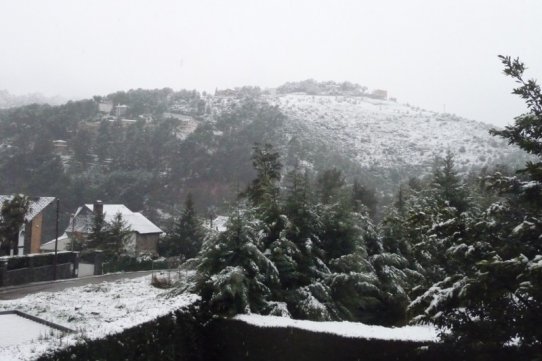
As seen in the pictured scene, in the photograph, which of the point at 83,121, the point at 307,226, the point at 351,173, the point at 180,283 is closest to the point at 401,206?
the point at 307,226

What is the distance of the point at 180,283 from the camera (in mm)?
13430

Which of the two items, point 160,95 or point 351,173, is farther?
point 160,95

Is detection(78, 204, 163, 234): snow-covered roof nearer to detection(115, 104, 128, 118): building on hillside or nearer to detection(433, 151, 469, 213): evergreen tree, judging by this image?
detection(433, 151, 469, 213): evergreen tree

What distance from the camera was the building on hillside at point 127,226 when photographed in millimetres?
49844

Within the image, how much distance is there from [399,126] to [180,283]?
125 m

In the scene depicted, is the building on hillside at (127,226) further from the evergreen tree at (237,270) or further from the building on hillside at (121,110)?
the building on hillside at (121,110)

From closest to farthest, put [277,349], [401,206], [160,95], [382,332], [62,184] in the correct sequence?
1. [382,332]
2. [277,349]
3. [401,206]
4. [62,184]
5. [160,95]

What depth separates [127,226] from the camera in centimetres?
5038

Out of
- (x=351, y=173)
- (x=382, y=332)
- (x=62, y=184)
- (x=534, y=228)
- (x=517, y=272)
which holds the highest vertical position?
(x=534, y=228)

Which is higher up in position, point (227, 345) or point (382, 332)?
point (382, 332)

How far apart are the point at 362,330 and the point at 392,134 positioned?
117 meters

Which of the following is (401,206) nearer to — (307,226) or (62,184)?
(307,226)

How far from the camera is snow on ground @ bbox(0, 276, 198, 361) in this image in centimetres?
674

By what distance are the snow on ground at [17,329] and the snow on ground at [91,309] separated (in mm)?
1154
